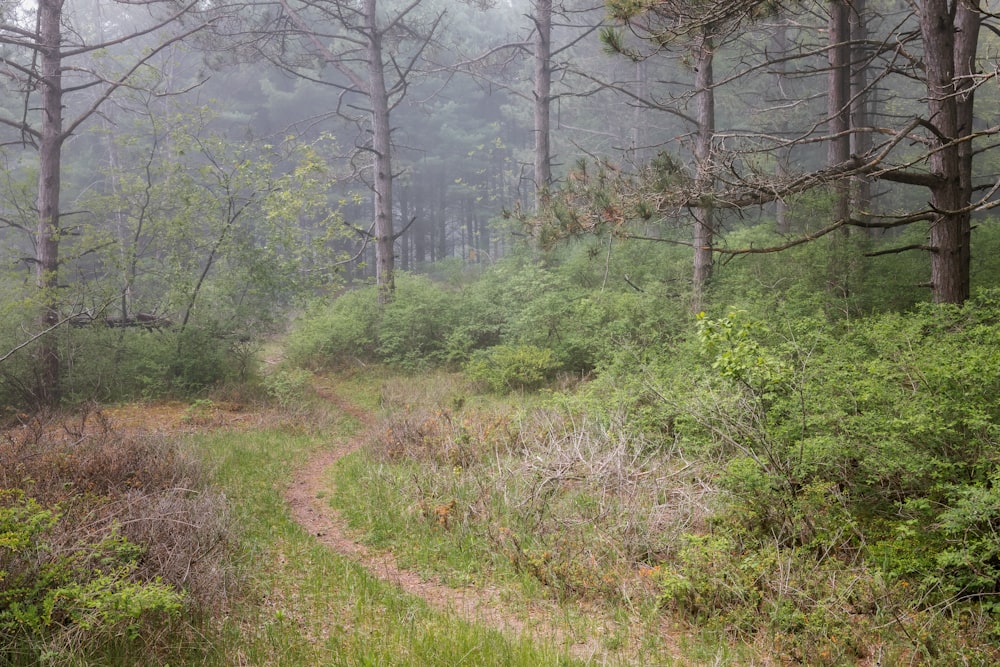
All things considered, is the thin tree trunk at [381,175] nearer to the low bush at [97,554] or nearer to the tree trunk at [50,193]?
the tree trunk at [50,193]

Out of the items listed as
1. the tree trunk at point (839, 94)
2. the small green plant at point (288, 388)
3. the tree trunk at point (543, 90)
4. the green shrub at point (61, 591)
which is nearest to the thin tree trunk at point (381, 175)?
the tree trunk at point (543, 90)

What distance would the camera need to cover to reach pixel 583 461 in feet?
20.9

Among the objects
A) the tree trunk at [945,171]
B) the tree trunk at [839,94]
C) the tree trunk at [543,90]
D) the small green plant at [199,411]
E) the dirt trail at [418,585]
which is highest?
the tree trunk at [543,90]

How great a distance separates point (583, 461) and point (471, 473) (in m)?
1.47

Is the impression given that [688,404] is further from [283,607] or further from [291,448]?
[291,448]

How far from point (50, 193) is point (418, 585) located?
38.2 ft

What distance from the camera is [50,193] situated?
39.5ft

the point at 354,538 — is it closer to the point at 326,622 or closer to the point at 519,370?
the point at 326,622

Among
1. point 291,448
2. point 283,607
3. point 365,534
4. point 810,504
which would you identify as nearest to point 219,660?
point 283,607

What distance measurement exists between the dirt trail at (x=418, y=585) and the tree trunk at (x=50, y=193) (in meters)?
6.15

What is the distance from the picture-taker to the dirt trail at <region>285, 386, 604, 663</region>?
415cm

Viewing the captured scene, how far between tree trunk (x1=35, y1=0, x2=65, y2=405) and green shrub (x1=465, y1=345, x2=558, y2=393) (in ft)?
25.8

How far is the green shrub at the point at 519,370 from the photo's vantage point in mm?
12148

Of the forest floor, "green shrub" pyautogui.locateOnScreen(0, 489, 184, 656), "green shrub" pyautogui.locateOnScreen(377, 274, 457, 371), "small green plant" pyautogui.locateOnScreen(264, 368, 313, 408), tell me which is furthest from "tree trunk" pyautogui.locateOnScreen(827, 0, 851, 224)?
"small green plant" pyautogui.locateOnScreen(264, 368, 313, 408)
